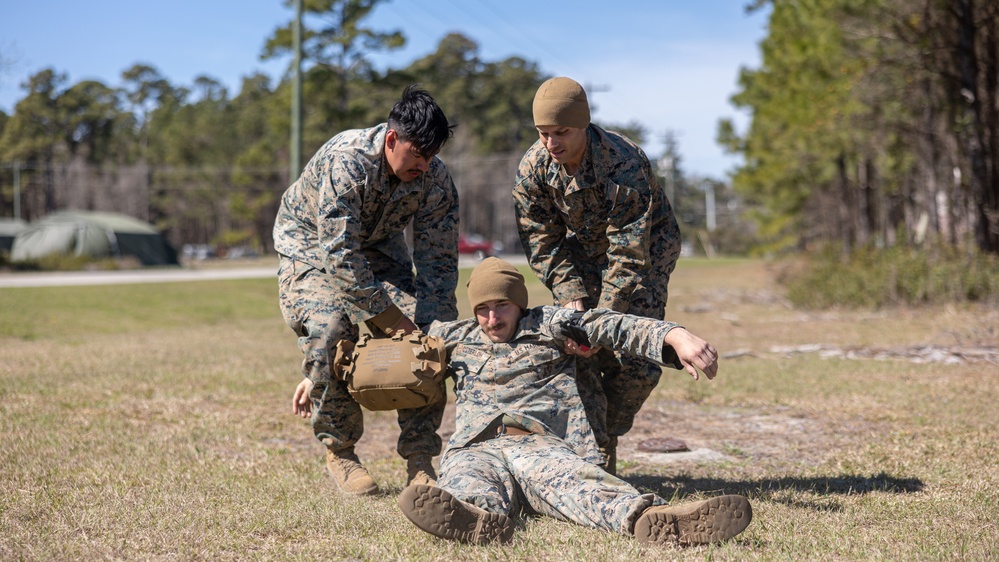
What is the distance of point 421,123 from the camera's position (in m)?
4.82

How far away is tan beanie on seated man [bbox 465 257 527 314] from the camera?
487cm

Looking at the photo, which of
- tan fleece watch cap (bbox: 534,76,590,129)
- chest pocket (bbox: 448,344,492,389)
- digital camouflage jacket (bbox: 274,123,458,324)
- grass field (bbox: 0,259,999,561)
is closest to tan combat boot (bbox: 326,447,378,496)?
grass field (bbox: 0,259,999,561)

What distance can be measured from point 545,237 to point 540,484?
1.57 m

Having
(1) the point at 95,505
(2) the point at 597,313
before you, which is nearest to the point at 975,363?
(2) the point at 597,313

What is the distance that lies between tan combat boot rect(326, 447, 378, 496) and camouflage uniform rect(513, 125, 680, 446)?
1.21m

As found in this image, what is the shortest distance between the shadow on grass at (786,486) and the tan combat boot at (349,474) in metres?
1.44

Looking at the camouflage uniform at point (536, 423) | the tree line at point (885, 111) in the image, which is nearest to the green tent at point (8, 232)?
the tree line at point (885, 111)

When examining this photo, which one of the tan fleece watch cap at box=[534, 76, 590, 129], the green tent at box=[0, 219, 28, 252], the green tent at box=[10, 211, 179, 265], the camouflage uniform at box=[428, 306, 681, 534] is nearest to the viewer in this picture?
the camouflage uniform at box=[428, 306, 681, 534]

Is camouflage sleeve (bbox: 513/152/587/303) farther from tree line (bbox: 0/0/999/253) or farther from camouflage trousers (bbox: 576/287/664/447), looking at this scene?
tree line (bbox: 0/0/999/253)

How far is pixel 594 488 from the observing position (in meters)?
4.14

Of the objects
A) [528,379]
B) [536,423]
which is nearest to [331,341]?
[528,379]

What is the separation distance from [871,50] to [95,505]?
18.3 meters

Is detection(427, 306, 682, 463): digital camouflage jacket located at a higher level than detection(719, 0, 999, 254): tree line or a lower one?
lower

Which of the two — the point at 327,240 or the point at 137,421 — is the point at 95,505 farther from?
the point at 137,421
